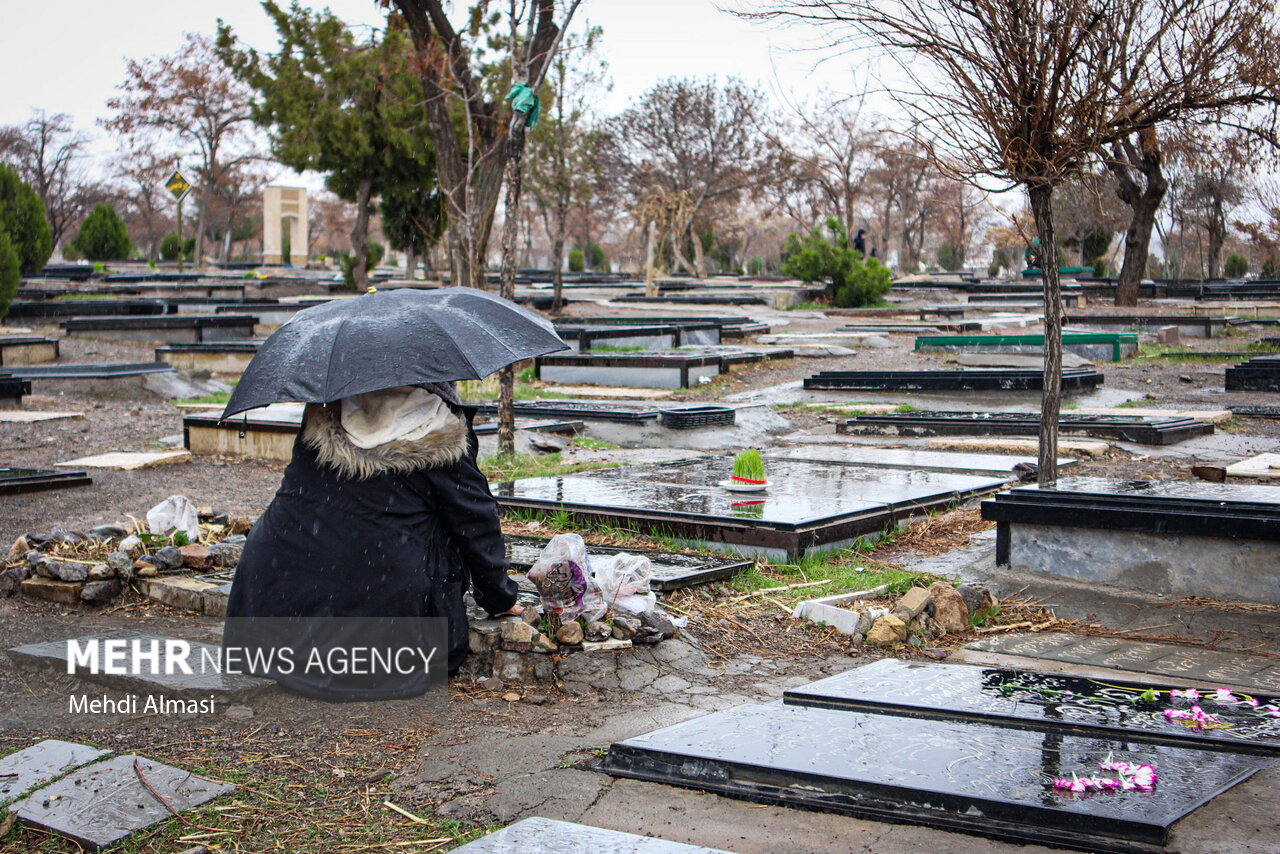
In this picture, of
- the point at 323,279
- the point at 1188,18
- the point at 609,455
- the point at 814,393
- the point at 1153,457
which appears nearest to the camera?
the point at 1188,18

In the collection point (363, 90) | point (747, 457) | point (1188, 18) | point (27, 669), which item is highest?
point (363, 90)

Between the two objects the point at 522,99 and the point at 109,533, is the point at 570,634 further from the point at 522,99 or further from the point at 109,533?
the point at 522,99

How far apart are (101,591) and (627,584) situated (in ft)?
8.11

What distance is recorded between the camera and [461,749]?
3613mm

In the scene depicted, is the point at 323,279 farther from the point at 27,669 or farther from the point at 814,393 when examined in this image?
the point at 27,669

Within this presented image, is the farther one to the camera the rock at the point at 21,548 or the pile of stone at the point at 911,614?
the rock at the point at 21,548

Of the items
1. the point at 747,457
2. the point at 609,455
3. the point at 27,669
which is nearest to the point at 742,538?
the point at 747,457

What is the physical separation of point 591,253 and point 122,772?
6001 cm

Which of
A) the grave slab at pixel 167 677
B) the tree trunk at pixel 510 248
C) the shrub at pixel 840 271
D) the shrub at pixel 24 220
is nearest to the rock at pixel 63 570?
the grave slab at pixel 167 677

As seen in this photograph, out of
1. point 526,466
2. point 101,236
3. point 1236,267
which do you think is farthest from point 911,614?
point 1236,267

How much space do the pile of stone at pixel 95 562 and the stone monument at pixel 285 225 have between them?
42.0 m

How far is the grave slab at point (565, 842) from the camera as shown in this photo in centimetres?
263

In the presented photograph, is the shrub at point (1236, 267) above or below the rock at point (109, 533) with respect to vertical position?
above

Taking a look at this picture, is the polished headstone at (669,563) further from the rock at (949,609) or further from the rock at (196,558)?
the rock at (196,558)
